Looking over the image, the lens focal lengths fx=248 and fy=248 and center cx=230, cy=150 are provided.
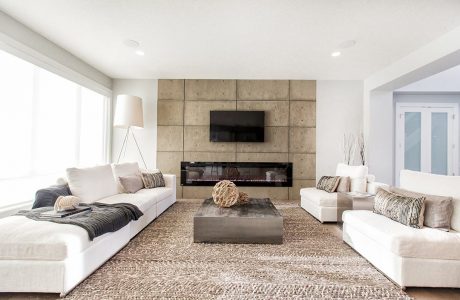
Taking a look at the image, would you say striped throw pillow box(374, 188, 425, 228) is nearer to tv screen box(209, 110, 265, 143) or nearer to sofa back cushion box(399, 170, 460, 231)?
sofa back cushion box(399, 170, 460, 231)

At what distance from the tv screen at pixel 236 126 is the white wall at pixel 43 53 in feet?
8.15

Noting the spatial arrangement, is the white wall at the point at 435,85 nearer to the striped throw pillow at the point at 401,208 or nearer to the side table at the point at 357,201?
the side table at the point at 357,201

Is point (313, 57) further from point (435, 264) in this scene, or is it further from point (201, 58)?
point (435, 264)

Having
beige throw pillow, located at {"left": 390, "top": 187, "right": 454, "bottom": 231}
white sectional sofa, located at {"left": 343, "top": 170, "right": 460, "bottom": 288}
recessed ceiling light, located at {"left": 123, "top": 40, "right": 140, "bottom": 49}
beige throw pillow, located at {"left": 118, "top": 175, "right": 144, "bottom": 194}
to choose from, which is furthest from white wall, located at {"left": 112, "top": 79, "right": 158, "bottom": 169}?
beige throw pillow, located at {"left": 390, "top": 187, "right": 454, "bottom": 231}

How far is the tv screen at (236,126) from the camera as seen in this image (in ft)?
17.7

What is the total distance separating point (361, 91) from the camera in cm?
554

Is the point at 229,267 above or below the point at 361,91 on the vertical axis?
below

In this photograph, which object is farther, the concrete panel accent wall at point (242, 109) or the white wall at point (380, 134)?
the concrete panel accent wall at point (242, 109)

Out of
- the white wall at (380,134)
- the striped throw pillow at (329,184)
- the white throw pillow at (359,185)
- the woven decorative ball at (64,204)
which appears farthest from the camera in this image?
the white wall at (380,134)

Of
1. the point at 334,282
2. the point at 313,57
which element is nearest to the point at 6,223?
the point at 334,282

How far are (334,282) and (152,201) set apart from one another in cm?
254

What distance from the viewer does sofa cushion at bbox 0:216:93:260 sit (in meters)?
1.80

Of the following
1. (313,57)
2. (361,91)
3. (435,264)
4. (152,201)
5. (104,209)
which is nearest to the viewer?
(435,264)

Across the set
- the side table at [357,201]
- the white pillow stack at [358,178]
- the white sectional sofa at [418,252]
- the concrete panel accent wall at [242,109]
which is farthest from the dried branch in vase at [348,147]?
the white sectional sofa at [418,252]
